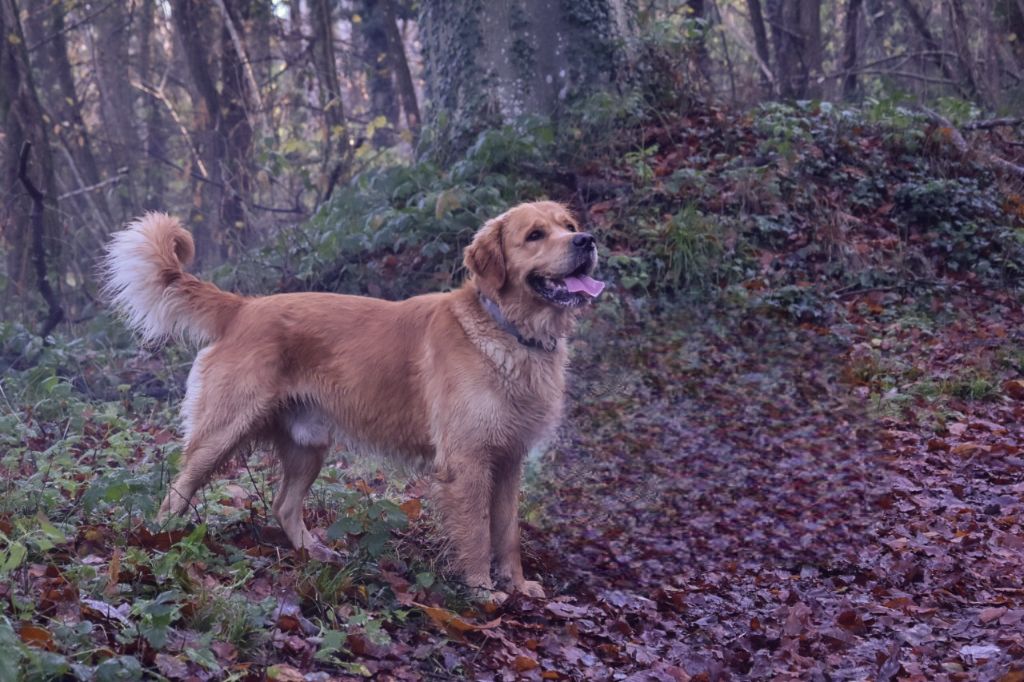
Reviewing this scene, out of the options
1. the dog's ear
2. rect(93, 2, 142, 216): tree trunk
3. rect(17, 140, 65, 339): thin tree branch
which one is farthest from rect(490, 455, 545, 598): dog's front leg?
rect(93, 2, 142, 216): tree trunk

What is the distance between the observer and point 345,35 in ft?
105

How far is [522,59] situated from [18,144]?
550 cm

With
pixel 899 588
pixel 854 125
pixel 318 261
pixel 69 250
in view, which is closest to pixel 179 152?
pixel 69 250

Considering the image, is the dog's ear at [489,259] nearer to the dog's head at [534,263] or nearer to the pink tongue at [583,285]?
the dog's head at [534,263]

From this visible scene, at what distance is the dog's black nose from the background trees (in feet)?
18.0

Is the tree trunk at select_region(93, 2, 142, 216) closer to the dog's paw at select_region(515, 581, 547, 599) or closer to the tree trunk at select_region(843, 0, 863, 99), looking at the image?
the tree trunk at select_region(843, 0, 863, 99)

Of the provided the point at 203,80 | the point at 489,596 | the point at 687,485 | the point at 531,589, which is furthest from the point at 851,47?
the point at 489,596

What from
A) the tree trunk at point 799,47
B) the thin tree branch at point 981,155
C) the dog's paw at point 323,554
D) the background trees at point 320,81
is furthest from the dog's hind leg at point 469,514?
the tree trunk at point 799,47

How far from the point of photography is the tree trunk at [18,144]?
440 inches

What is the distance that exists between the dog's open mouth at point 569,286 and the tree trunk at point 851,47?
11.7 metres

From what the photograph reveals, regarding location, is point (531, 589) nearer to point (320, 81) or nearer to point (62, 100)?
point (320, 81)

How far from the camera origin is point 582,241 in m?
5.08

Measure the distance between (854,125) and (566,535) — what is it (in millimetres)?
6618

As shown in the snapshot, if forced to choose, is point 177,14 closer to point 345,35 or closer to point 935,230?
point 935,230
